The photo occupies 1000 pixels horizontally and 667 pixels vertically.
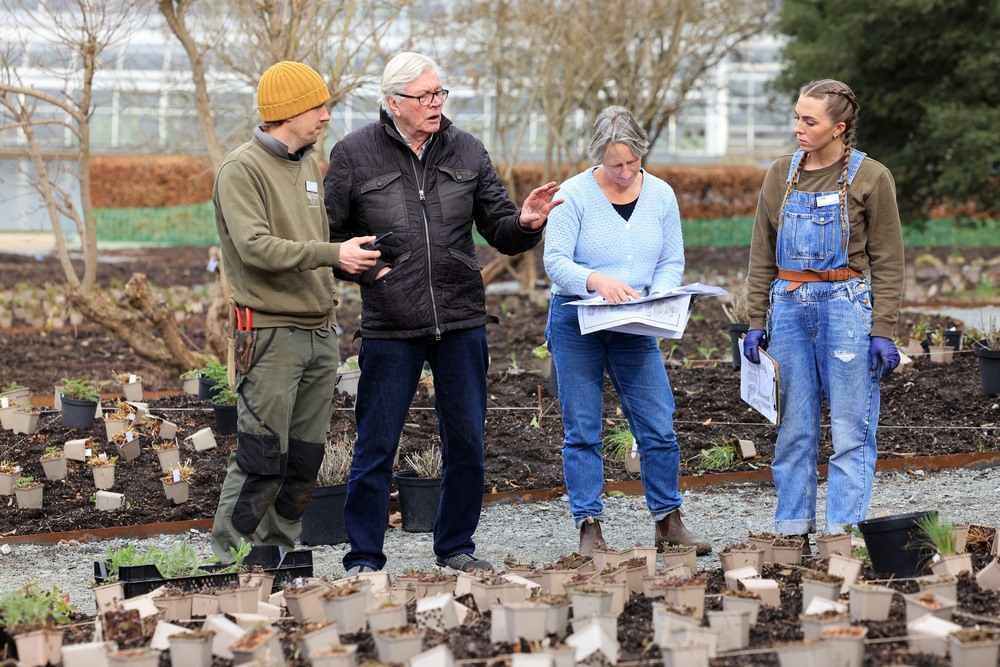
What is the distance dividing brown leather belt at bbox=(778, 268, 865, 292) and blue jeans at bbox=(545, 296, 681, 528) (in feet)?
2.01

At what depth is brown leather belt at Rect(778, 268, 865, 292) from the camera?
439 centimetres

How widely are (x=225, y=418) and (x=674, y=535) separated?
2894mm

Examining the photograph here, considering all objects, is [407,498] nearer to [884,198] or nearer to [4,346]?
[884,198]

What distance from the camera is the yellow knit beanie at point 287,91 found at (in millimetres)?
4117

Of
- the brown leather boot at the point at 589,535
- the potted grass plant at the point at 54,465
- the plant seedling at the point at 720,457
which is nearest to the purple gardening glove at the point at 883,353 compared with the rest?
the brown leather boot at the point at 589,535

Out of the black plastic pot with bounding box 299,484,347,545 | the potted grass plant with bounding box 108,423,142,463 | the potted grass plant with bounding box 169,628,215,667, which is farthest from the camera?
the potted grass plant with bounding box 108,423,142,463

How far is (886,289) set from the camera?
14.4 feet

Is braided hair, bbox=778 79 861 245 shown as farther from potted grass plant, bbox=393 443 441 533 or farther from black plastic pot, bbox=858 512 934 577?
potted grass plant, bbox=393 443 441 533

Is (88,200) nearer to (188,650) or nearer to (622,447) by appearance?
(622,447)

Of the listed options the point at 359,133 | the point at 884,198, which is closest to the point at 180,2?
the point at 359,133

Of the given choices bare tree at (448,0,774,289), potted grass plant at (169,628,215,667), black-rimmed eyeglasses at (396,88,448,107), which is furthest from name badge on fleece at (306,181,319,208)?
bare tree at (448,0,774,289)

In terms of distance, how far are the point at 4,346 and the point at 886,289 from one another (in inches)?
355

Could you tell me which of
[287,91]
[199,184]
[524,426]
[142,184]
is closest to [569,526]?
[524,426]

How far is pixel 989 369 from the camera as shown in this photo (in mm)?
7012
